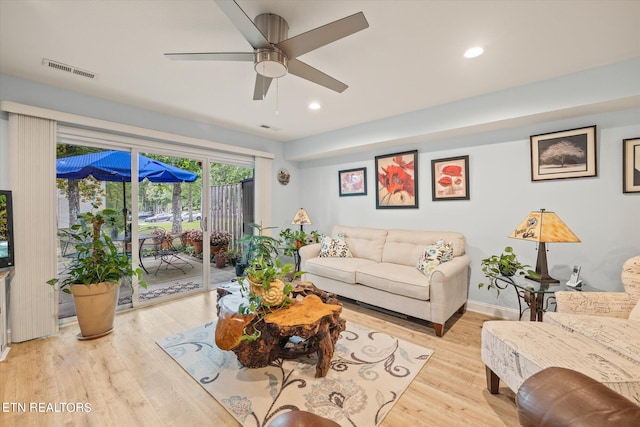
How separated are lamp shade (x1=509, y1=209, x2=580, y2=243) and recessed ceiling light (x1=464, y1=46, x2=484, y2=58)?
1392mm

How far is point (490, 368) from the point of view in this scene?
171 centimetres

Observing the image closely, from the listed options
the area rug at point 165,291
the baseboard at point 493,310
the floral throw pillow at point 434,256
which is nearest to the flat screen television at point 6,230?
the area rug at point 165,291

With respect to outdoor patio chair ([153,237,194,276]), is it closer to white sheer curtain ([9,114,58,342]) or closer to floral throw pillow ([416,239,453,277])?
white sheer curtain ([9,114,58,342])

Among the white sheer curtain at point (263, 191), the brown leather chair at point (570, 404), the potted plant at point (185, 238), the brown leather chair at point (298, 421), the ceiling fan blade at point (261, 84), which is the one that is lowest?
the brown leather chair at point (298, 421)

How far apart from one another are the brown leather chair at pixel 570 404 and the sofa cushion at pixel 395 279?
1724 mm

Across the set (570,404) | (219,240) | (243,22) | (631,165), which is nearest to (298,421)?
(570,404)

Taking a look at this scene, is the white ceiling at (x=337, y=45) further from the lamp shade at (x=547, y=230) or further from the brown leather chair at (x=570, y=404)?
the brown leather chair at (x=570, y=404)

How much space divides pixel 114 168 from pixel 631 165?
5.26 m

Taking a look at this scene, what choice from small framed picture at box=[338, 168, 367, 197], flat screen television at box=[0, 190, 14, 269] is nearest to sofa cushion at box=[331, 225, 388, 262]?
small framed picture at box=[338, 168, 367, 197]

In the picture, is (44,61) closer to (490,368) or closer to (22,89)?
(22,89)

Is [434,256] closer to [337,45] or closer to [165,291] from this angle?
[337,45]

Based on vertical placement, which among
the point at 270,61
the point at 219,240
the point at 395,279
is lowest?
the point at 395,279

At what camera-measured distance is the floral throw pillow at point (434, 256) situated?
9.44ft

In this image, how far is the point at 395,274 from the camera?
2.90 metres
